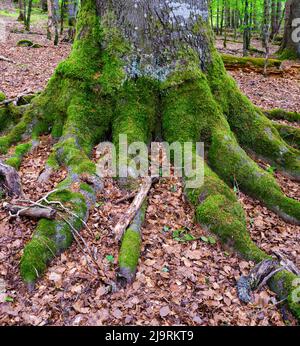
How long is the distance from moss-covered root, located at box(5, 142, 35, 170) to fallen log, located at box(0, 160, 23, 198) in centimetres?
45

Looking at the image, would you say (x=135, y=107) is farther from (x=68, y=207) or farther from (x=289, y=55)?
(x=289, y=55)

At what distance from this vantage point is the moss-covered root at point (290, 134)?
23.9 ft

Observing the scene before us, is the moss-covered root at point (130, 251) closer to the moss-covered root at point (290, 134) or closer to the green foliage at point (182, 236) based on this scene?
the green foliage at point (182, 236)

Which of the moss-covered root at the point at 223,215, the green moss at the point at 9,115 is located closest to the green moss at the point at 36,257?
the moss-covered root at the point at 223,215

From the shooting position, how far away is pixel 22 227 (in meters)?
4.46

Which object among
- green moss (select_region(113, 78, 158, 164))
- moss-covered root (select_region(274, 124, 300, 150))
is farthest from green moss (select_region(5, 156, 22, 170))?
moss-covered root (select_region(274, 124, 300, 150))

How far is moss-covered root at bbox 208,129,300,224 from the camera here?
5.43m

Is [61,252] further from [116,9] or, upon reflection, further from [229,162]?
[116,9]

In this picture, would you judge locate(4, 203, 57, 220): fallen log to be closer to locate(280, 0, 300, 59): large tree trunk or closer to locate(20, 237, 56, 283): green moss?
locate(20, 237, 56, 283): green moss

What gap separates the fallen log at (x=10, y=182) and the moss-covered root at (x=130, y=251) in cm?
177
